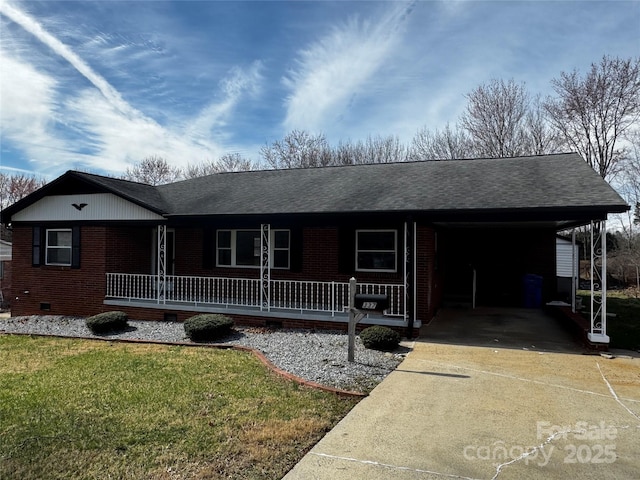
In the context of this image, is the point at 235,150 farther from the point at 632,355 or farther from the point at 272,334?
the point at 632,355

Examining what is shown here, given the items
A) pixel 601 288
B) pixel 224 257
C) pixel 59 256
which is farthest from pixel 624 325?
pixel 59 256

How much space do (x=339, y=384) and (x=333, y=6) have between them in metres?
8.26

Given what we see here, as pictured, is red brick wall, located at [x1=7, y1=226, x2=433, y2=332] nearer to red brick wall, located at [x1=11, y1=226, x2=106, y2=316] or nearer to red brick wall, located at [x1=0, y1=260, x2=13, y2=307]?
red brick wall, located at [x1=11, y1=226, x2=106, y2=316]

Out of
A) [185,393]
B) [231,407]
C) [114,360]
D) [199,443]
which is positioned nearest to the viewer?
[199,443]

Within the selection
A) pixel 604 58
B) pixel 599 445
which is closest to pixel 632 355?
pixel 599 445

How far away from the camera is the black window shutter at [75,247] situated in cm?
1339

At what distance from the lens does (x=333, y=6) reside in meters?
10.0

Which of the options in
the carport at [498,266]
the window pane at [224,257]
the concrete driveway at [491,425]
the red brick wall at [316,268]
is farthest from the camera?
the carport at [498,266]

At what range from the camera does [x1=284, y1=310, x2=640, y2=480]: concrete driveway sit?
3.97m

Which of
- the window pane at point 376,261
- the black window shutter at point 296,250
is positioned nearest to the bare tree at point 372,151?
the black window shutter at point 296,250

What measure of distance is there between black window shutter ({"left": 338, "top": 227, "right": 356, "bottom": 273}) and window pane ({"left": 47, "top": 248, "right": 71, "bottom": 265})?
28.3ft

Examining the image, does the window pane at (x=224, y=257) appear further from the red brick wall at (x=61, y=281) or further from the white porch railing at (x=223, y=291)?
the red brick wall at (x=61, y=281)

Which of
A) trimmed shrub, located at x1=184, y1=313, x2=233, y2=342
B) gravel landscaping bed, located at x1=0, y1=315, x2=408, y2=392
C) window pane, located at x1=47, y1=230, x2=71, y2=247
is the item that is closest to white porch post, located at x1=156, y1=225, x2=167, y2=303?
gravel landscaping bed, located at x1=0, y1=315, x2=408, y2=392

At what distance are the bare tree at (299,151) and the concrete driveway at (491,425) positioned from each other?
30097mm
